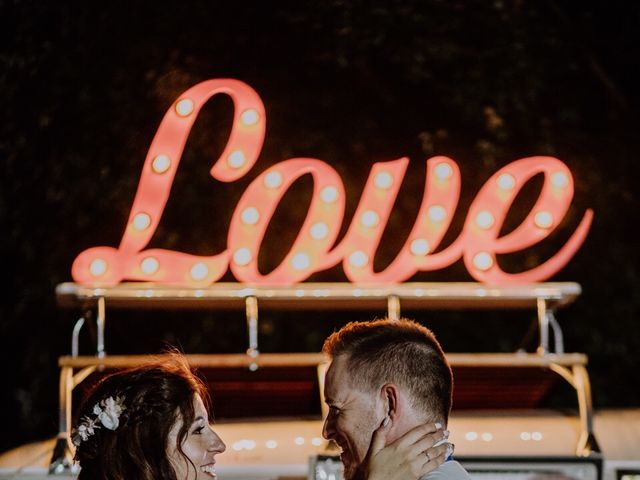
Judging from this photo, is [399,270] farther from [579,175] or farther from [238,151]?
[579,175]

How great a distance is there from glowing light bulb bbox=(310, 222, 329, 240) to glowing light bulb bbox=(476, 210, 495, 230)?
0.90 metres

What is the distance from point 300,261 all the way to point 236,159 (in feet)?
3.09

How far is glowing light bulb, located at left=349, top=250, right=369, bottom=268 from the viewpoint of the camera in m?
7.10

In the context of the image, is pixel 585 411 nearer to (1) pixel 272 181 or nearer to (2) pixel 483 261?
(2) pixel 483 261

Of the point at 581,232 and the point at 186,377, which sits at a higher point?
the point at 581,232

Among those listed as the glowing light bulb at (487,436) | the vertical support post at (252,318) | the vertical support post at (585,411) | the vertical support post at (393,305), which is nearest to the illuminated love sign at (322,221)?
the vertical support post at (252,318)

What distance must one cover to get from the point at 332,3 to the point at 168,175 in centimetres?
700

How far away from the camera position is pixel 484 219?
289 inches

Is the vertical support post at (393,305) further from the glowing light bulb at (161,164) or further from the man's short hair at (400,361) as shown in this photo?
the man's short hair at (400,361)

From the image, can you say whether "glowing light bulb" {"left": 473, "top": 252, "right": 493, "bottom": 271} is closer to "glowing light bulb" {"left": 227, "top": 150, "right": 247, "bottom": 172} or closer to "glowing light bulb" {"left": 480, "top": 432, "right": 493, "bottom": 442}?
"glowing light bulb" {"left": 480, "top": 432, "right": 493, "bottom": 442}

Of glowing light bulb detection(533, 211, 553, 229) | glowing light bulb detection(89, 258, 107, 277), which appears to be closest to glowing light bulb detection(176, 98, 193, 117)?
glowing light bulb detection(89, 258, 107, 277)

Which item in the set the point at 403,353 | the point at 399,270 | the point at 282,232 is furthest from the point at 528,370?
the point at 282,232

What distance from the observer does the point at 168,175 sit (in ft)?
24.0

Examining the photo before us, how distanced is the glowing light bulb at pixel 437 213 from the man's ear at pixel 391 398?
370 centimetres
